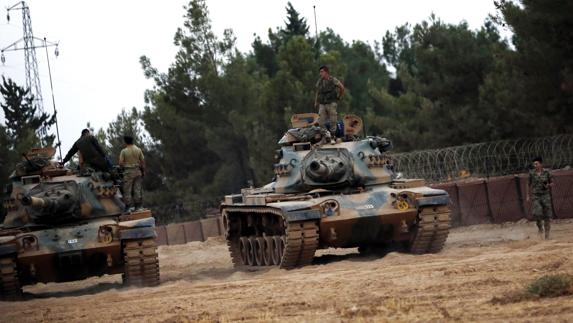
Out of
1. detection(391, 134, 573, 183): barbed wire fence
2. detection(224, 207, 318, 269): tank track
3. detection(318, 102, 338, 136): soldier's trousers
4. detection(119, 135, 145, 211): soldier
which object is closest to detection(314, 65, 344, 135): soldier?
detection(318, 102, 338, 136): soldier's trousers

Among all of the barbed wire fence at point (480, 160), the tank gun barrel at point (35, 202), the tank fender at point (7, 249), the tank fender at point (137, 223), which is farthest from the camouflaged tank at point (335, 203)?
the barbed wire fence at point (480, 160)

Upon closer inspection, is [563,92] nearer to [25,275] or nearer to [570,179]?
[570,179]

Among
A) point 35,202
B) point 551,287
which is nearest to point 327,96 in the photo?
point 35,202

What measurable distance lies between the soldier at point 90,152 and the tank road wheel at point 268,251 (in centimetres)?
324

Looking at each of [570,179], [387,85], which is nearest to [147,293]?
[570,179]

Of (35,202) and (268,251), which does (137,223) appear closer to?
(35,202)

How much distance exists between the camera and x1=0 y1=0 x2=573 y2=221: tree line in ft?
104

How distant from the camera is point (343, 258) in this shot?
2105 cm

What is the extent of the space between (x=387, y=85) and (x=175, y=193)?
21363 mm

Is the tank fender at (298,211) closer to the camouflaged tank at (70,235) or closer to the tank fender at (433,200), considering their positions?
the tank fender at (433,200)

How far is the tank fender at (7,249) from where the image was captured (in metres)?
18.6

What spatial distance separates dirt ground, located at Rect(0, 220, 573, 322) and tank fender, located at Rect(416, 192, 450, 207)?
0.84 m

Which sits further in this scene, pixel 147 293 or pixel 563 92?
pixel 563 92

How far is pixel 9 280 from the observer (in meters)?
18.8
